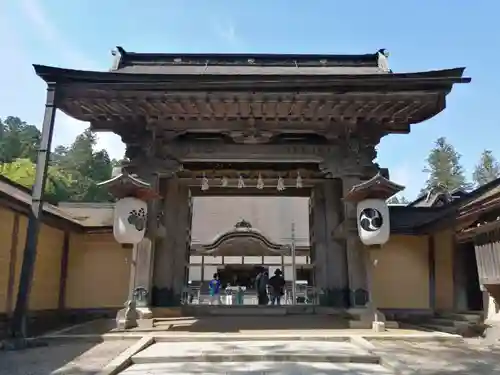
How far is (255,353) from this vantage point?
223 inches

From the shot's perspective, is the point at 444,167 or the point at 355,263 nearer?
the point at 355,263

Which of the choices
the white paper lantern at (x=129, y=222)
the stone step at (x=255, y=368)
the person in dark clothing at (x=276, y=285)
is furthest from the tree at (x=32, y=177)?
the stone step at (x=255, y=368)

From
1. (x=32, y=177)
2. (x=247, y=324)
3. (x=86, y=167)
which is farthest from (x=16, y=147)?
(x=247, y=324)

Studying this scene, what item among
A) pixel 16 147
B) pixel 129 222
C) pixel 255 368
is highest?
pixel 16 147

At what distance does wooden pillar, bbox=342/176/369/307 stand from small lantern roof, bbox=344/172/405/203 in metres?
0.63

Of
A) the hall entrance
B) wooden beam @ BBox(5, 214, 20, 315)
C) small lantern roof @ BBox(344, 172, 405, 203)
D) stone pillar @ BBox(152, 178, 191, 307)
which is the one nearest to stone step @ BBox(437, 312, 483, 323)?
small lantern roof @ BBox(344, 172, 405, 203)

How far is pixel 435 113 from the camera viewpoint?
355 inches

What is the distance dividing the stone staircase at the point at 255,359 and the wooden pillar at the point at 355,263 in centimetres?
214

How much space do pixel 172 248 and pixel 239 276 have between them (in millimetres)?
12013

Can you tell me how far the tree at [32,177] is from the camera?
28.7 m

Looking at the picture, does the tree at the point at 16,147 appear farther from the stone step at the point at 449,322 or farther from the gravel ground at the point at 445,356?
the gravel ground at the point at 445,356

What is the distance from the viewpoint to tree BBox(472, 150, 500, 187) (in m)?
47.5

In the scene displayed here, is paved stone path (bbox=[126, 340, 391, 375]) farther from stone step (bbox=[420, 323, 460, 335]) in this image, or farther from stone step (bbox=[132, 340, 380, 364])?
stone step (bbox=[420, 323, 460, 335])

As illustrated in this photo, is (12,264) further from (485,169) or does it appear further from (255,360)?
(485,169)
